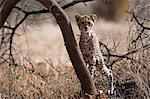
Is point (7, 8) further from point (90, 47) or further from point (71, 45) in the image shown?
point (90, 47)

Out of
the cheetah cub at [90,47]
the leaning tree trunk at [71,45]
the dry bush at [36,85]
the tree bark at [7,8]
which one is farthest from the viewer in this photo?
the dry bush at [36,85]

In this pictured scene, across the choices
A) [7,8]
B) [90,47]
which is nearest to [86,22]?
[90,47]

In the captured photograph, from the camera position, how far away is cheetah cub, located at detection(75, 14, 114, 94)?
552 cm

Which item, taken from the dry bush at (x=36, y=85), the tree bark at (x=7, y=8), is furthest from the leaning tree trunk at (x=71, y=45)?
the dry bush at (x=36, y=85)

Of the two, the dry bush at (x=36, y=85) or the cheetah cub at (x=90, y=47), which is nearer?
the cheetah cub at (x=90, y=47)

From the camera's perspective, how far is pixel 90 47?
5.62 meters

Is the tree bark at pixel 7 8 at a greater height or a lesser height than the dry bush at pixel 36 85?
greater

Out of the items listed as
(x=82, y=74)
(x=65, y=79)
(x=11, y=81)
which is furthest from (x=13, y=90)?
(x=82, y=74)

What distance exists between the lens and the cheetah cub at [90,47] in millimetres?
5520

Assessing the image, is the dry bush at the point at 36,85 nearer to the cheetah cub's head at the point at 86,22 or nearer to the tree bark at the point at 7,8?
the cheetah cub's head at the point at 86,22

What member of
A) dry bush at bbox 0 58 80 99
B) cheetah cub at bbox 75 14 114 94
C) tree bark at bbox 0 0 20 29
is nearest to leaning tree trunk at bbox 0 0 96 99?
tree bark at bbox 0 0 20 29

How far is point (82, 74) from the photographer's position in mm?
4426

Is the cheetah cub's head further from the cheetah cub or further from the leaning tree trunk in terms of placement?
the leaning tree trunk

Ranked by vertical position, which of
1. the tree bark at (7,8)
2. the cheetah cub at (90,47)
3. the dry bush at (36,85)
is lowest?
the dry bush at (36,85)
